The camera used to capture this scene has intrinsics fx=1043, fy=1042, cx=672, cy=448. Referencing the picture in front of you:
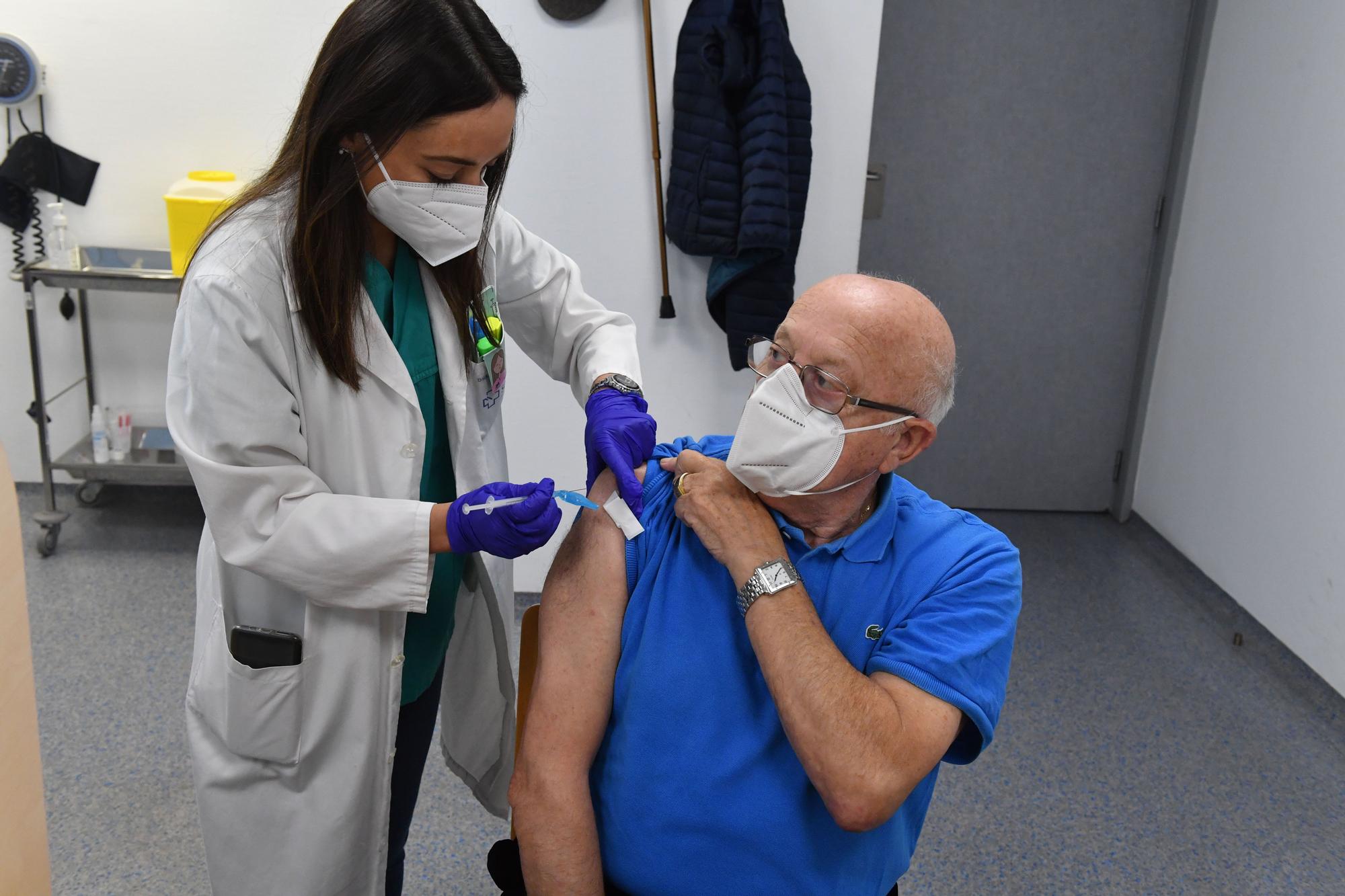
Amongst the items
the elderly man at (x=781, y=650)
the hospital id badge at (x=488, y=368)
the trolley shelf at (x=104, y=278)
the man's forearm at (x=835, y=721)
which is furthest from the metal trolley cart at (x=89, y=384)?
the man's forearm at (x=835, y=721)

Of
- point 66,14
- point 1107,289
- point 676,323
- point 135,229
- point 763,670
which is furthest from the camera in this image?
point 1107,289

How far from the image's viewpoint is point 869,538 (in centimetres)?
126

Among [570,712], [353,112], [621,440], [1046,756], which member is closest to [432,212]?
[353,112]

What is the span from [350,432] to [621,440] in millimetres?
340

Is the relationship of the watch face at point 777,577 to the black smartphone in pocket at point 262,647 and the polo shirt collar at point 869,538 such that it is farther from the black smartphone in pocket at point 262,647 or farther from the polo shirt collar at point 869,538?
the black smartphone in pocket at point 262,647

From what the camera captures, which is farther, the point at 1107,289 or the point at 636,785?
the point at 1107,289

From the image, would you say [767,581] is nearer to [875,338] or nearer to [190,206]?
[875,338]

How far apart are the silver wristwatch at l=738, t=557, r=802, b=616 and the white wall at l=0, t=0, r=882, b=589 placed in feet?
5.31

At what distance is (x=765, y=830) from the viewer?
1172 mm

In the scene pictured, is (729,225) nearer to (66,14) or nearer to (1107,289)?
(1107,289)

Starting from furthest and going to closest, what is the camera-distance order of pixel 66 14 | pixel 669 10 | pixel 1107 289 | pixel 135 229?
pixel 1107 289 < pixel 135 229 < pixel 66 14 < pixel 669 10

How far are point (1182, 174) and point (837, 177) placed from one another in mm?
1444

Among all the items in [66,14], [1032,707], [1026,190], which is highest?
[66,14]

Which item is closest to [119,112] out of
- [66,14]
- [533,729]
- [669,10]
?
[66,14]
